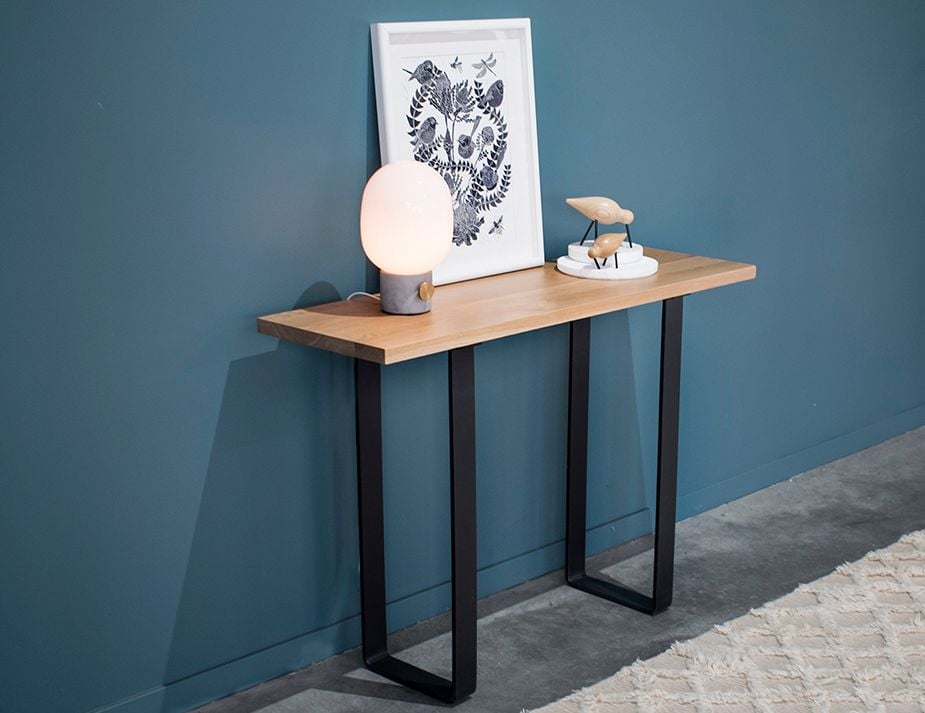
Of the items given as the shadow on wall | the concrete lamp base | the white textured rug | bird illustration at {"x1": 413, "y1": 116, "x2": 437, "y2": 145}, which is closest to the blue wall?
the shadow on wall

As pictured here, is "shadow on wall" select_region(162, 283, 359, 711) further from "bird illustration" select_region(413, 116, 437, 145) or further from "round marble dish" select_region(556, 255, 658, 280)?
"round marble dish" select_region(556, 255, 658, 280)

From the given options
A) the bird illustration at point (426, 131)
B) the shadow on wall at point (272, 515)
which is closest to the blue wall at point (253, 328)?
the shadow on wall at point (272, 515)

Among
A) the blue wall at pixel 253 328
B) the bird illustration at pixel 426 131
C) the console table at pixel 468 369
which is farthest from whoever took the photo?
the bird illustration at pixel 426 131

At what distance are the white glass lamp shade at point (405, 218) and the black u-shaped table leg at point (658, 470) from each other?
699mm

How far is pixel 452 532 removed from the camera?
8.10 ft

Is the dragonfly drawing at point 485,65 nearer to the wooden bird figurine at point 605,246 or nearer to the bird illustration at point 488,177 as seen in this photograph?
the bird illustration at point 488,177

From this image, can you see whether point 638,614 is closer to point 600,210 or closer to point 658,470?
point 658,470

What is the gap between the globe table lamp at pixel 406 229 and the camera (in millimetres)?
2355

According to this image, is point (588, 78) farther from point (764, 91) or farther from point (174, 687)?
point (174, 687)

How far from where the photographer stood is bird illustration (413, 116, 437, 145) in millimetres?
2592

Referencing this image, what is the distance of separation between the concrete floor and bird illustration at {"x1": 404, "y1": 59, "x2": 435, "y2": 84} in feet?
4.21

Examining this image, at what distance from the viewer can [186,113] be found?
7.43ft

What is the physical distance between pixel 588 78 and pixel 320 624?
1470 mm

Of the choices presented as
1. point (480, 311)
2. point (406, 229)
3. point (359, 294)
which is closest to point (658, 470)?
point (480, 311)
